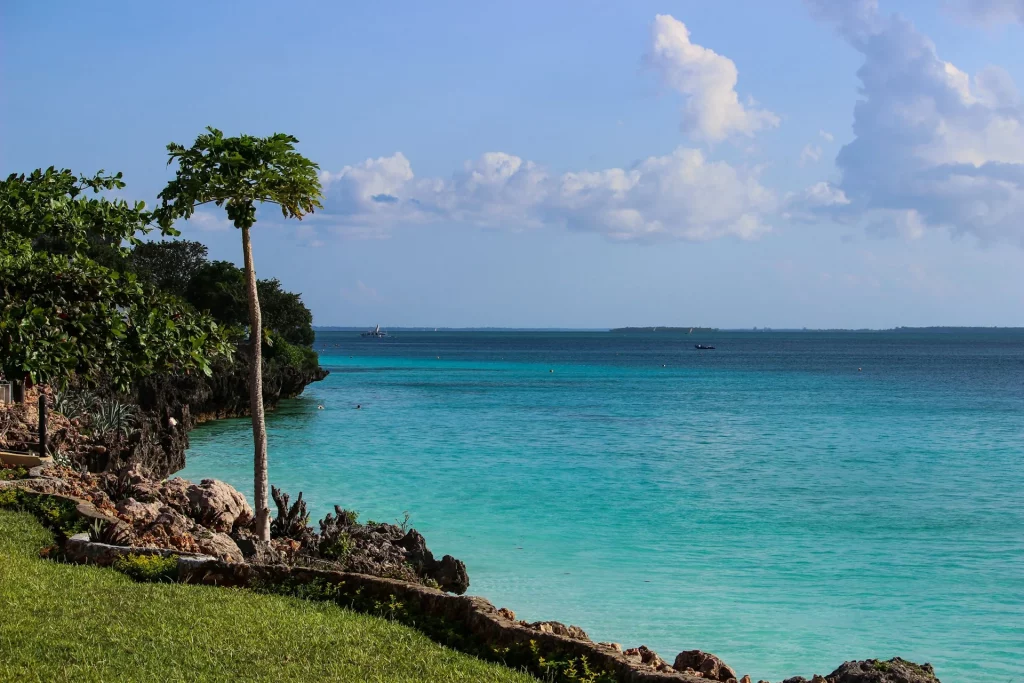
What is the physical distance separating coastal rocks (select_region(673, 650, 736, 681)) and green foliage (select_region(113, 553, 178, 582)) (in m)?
5.86

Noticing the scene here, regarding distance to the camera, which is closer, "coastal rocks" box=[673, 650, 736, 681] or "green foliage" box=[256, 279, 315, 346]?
"coastal rocks" box=[673, 650, 736, 681]

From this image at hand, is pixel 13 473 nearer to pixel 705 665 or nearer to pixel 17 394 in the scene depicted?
pixel 17 394

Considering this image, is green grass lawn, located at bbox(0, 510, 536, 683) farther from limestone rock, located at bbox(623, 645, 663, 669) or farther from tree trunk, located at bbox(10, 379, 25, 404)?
tree trunk, located at bbox(10, 379, 25, 404)

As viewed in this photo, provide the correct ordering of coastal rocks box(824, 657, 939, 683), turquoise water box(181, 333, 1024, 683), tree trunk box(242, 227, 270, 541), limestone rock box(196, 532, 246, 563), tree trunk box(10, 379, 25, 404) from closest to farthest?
coastal rocks box(824, 657, 939, 683), limestone rock box(196, 532, 246, 563), tree trunk box(242, 227, 270, 541), turquoise water box(181, 333, 1024, 683), tree trunk box(10, 379, 25, 404)

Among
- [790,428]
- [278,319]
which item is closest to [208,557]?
[790,428]

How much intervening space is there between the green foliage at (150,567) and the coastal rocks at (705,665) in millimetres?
5858

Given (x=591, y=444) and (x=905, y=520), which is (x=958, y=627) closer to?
(x=905, y=520)

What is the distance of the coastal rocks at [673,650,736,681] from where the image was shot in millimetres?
9445

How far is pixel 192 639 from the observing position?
8586 millimetres

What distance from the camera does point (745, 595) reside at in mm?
15977

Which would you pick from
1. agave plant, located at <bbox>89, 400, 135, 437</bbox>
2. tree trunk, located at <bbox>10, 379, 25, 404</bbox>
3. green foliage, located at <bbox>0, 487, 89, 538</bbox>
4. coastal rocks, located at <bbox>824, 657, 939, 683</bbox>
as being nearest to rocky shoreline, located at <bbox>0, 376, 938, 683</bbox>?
coastal rocks, located at <bbox>824, 657, 939, 683</bbox>

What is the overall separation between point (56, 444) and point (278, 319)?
48.1m

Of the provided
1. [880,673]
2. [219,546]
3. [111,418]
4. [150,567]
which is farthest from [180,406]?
[880,673]

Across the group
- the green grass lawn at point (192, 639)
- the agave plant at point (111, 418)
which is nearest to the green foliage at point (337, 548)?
the green grass lawn at point (192, 639)
